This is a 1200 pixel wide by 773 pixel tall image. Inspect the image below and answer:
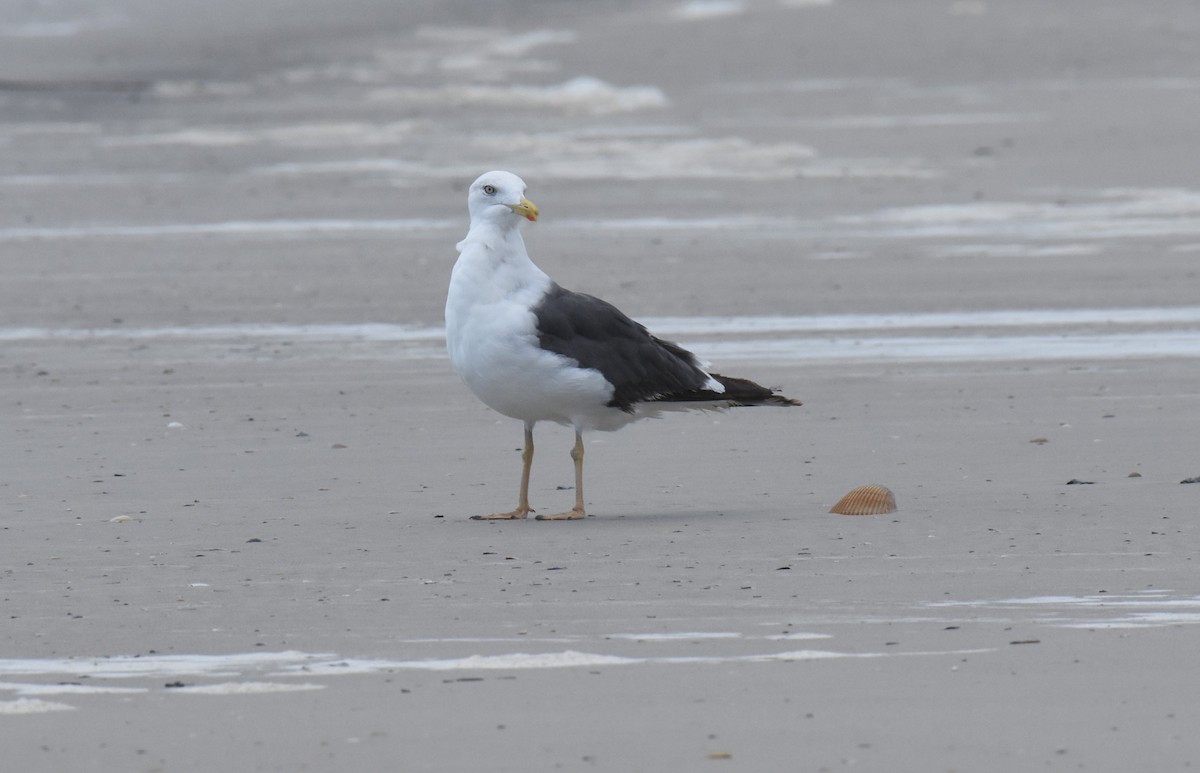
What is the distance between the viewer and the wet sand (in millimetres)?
5188

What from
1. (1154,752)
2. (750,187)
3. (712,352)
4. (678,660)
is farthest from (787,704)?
(750,187)

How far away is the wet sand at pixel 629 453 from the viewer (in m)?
5.19

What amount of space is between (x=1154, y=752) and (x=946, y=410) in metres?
5.68

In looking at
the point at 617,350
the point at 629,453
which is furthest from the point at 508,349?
the point at 629,453

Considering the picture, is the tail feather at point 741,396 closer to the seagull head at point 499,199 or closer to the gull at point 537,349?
the gull at point 537,349

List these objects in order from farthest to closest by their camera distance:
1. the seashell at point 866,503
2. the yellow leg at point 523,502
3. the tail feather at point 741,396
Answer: the tail feather at point 741,396, the yellow leg at point 523,502, the seashell at point 866,503

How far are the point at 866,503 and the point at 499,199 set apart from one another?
1817 millimetres

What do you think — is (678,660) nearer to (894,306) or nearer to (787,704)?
(787,704)

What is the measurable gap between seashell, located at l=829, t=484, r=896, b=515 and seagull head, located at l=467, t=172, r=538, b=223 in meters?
1.61

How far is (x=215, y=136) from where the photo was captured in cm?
2475

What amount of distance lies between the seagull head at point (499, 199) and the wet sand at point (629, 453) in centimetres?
115

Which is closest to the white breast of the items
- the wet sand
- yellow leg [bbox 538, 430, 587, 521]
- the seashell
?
yellow leg [bbox 538, 430, 587, 521]

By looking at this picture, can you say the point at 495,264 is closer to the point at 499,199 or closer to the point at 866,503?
the point at 499,199

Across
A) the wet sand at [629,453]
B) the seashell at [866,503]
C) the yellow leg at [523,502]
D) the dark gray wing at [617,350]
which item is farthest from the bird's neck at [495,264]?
the seashell at [866,503]
